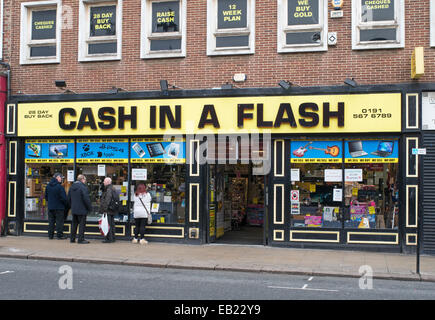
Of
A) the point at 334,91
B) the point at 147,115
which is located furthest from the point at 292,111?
the point at 147,115

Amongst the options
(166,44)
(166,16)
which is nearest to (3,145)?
(166,44)

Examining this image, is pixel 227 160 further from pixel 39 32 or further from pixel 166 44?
pixel 39 32

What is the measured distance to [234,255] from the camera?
11.5m

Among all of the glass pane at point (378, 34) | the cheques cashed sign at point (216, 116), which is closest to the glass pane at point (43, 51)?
the cheques cashed sign at point (216, 116)

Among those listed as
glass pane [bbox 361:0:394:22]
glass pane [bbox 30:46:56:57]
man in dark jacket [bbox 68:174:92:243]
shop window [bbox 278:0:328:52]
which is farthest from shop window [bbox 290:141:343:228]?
glass pane [bbox 30:46:56:57]

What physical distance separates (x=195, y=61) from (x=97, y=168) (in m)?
4.24

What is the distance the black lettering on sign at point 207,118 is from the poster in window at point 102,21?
12.4 ft

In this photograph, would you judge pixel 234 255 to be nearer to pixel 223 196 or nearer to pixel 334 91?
pixel 223 196

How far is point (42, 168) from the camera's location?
1451 centimetres

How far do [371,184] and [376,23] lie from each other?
419 centimetres

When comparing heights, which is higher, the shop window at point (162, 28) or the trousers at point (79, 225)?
the shop window at point (162, 28)

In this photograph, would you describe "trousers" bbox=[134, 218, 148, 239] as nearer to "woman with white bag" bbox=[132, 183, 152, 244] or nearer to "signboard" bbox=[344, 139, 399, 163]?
"woman with white bag" bbox=[132, 183, 152, 244]

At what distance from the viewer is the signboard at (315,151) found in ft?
40.8

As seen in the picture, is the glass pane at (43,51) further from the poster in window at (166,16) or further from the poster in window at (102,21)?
the poster in window at (166,16)
